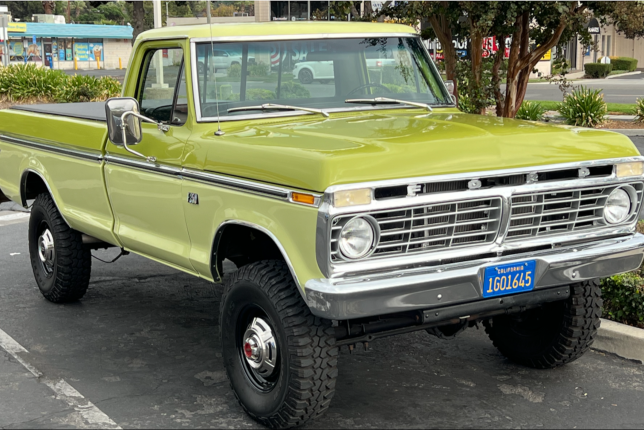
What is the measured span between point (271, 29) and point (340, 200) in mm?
2059

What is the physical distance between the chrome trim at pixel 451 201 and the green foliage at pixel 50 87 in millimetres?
20122

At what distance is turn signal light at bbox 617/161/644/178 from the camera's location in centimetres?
475

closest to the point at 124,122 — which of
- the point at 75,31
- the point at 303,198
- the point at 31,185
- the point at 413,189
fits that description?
the point at 303,198

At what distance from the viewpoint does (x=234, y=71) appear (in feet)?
17.6

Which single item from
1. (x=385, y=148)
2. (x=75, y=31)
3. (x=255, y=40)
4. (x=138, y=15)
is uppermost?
(x=75, y=31)

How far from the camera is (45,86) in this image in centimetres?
2430

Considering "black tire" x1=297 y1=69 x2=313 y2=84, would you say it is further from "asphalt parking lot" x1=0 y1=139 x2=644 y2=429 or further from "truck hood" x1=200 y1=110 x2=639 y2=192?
"asphalt parking lot" x1=0 y1=139 x2=644 y2=429

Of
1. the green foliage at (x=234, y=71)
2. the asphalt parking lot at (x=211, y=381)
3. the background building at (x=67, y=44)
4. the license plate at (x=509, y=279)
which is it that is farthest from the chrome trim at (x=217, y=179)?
the background building at (x=67, y=44)

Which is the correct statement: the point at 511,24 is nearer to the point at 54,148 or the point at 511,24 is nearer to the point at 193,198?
the point at 54,148

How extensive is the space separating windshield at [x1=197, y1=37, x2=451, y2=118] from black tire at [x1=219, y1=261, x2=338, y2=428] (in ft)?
4.12

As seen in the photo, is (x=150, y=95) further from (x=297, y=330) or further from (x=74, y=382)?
(x=297, y=330)

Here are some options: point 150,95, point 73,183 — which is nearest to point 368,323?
point 150,95

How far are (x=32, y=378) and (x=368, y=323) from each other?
2.37 m

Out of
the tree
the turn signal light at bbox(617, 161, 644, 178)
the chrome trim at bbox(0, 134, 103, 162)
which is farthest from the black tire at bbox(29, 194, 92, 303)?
the turn signal light at bbox(617, 161, 644, 178)
